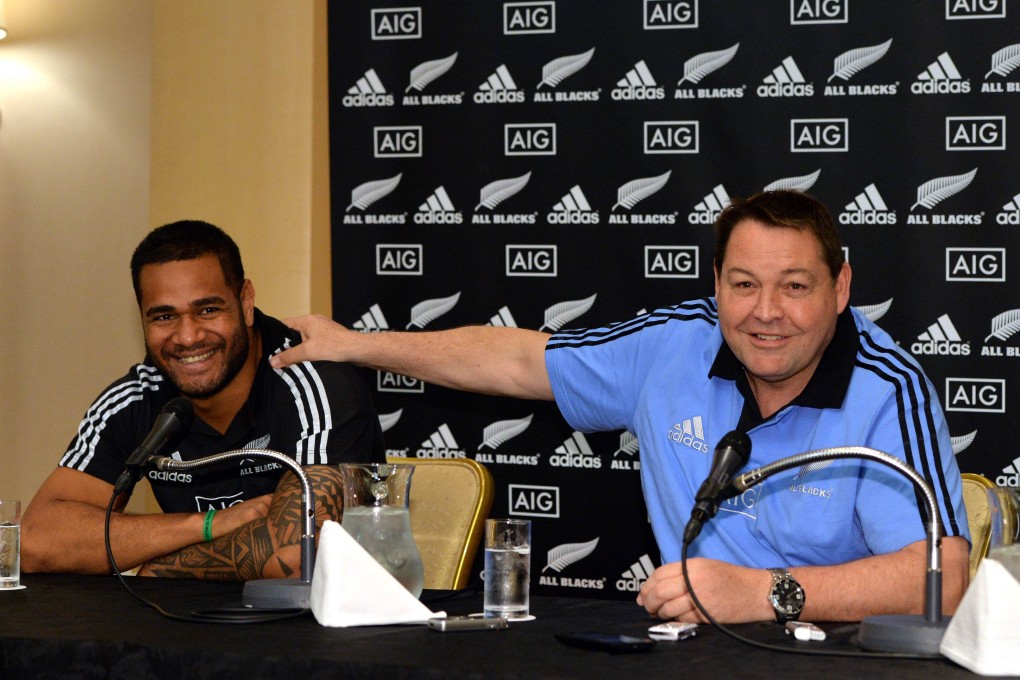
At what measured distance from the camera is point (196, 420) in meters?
2.98

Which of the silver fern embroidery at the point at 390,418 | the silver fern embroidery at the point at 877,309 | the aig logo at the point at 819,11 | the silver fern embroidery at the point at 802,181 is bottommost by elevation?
the silver fern embroidery at the point at 390,418

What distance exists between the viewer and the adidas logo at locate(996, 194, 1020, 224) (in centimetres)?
366

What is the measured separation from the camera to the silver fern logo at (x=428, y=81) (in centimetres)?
420

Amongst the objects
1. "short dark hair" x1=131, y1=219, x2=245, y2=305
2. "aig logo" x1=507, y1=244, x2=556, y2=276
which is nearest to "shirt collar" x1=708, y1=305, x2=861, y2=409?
"short dark hair" x1=131, y1=219, x2=245, y2=305

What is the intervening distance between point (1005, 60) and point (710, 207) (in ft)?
3.38

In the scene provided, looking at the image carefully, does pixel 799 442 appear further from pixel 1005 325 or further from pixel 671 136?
pixel 671 136

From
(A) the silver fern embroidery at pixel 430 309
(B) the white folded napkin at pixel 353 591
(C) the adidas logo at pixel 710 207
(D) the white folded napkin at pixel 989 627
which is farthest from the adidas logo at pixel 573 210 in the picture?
(D) the white folded napkin at pixel 989 627

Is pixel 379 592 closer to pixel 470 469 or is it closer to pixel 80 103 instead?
pixel 470 469

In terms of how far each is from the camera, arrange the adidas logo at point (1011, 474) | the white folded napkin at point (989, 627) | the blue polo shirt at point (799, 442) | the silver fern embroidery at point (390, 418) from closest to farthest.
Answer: the white folded napkin at point (989, 627)
the blue polo shirt at point (799, 442)
the adidas logo at point (1011, 474)
the silver fern embroidery at point (390, 418)

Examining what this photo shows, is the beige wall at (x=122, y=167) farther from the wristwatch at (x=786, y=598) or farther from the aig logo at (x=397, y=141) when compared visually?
the wristwatch at (x=786, y=598)

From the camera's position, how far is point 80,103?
4.66 metres

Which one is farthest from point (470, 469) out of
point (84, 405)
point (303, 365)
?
point (84, 405)

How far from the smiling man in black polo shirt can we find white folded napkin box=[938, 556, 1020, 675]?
4.75ft

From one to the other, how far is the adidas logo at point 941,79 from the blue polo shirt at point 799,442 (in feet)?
5.23
